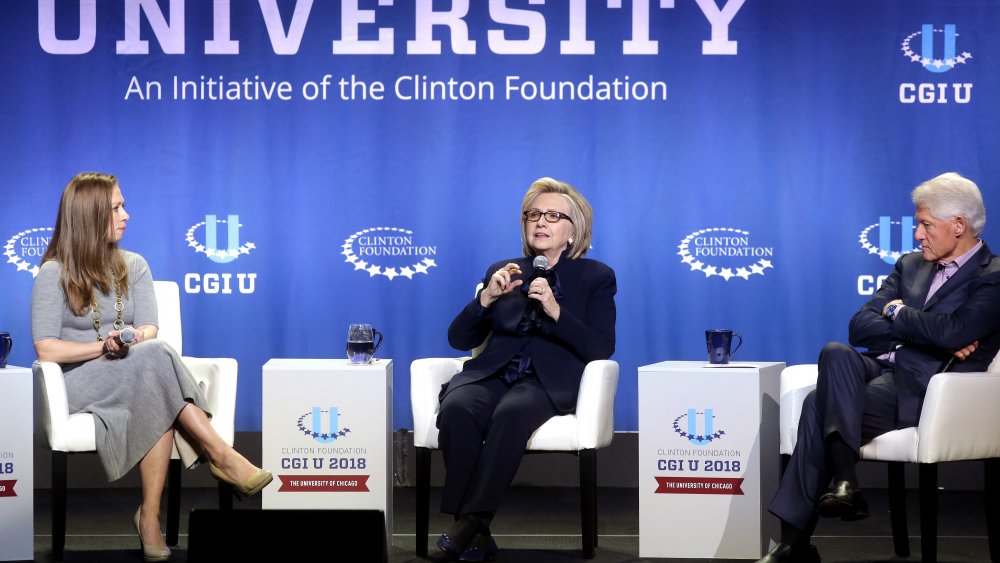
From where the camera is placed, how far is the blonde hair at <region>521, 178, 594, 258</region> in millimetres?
4285

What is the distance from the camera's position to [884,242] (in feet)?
16.7

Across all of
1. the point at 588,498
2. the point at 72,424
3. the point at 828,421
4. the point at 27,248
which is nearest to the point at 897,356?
the point at 828,421

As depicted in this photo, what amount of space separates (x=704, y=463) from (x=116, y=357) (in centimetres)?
198

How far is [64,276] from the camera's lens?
160 inches

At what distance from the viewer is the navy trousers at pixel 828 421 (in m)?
3.58

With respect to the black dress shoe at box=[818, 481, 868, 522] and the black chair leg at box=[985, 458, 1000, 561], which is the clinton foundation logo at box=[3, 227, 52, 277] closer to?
the black dress shoe at box=[818, 481, 868, 522]

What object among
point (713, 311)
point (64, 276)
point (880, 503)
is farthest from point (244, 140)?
point (880, 503)

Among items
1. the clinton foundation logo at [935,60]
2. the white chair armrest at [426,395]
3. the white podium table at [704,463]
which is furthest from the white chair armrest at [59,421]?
the clinton foundation logo at [935,60]

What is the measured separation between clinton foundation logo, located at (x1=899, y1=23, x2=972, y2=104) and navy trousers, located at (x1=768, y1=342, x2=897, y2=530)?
5.86ft

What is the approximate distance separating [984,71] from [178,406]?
3.55 metres

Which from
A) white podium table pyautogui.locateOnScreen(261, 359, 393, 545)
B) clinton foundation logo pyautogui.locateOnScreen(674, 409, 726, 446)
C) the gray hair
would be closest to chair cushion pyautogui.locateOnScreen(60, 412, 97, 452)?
white podium table pyautogui.locateOnScreen(261, 359, 393, 545)

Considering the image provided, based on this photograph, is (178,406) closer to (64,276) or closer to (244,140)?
(64,276)

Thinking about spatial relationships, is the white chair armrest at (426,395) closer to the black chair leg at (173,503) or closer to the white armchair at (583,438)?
the white armchair at (583,438)

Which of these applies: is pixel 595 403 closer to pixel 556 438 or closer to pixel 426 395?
pixel 556 438
